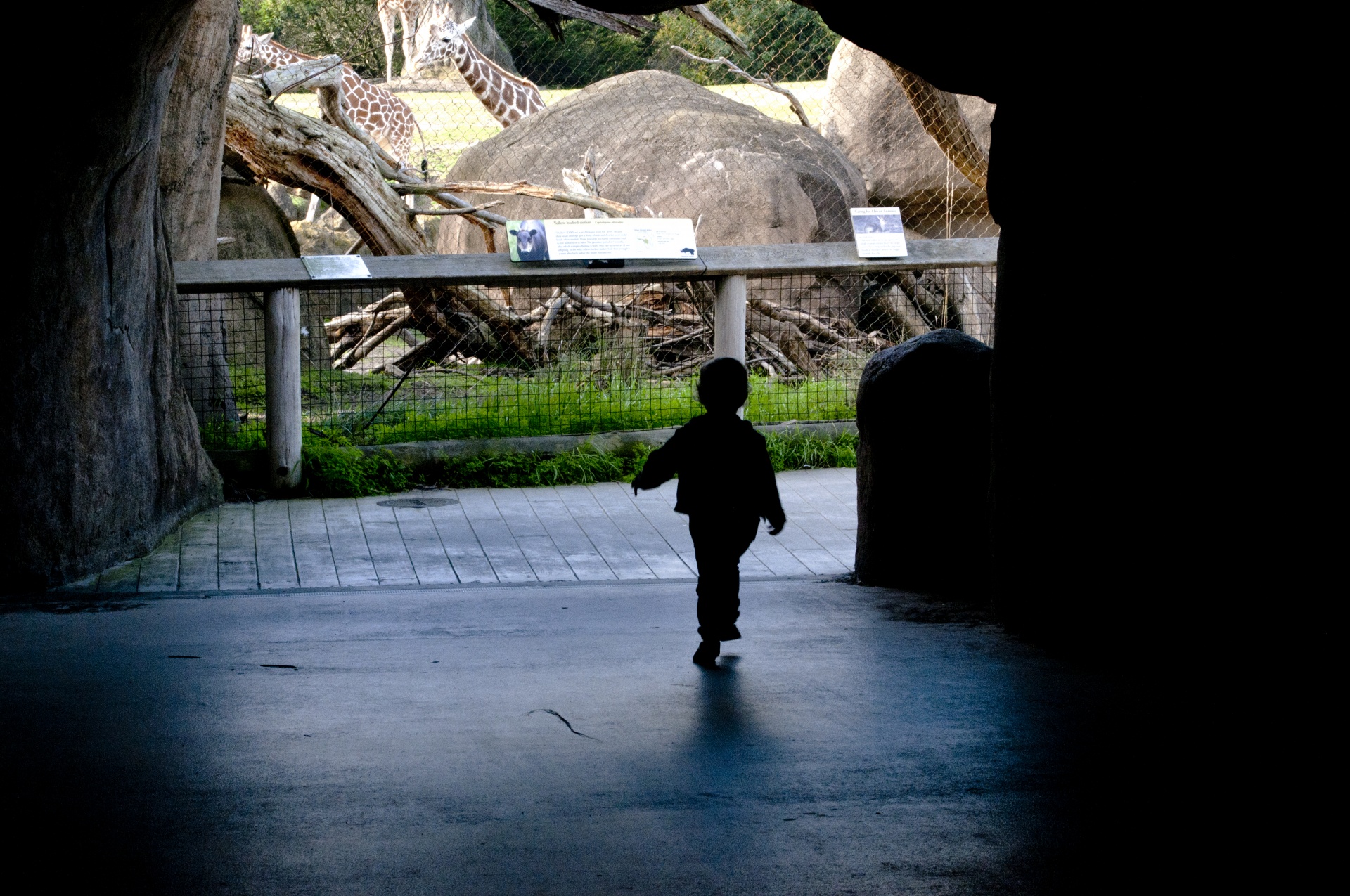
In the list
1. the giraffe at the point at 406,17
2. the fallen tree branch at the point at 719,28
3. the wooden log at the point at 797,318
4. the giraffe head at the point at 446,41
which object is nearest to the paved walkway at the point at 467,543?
the wooden log at the point at 797,318

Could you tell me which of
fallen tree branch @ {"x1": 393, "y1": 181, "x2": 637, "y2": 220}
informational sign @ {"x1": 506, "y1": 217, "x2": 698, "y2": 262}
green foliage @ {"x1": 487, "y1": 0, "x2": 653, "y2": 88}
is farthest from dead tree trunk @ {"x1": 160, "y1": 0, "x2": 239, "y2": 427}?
green foliage @ {"x1": 487, "y1": 0, "x2": 653, "y2": 88}

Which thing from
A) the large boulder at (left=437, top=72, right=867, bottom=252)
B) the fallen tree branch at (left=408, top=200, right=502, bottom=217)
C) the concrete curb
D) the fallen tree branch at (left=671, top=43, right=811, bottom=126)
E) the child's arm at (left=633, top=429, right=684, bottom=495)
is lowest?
the concrete curb

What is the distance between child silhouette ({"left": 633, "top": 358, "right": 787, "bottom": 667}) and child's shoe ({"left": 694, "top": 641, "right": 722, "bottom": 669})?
0.03 metres

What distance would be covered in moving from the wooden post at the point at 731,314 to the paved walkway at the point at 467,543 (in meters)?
1.05

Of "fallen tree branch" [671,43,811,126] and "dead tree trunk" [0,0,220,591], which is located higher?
"fallen tree branch" [671,43,811,126]

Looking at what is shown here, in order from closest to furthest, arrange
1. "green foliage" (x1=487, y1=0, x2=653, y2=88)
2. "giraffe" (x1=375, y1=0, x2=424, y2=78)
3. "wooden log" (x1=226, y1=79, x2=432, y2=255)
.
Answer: "wooden log" (x1=226, y1=79, x2=432, y2=255) → "green foliage" (x1=487, y1=0, x2=653, y2=88) → "giraffe" (x1=375, y1=0, x2=424, y2=78)

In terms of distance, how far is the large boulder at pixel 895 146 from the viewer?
15.8 meters

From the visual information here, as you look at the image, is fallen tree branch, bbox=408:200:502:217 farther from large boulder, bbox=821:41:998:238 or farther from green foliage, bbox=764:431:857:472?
large boulder, bbox=821:41:998:238

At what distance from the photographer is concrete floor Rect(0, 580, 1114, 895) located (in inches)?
119

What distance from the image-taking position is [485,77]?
18.6 m

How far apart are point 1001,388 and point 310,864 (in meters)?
3.19

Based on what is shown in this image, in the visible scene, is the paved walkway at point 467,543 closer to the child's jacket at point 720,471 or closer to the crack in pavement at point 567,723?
the child's jacket at point 720,471

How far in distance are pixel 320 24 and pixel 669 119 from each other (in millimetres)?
8021

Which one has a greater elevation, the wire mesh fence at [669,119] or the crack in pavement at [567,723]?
the wire mesh fence at [669,119]
